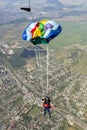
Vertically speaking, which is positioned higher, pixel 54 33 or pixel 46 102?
pixel 54 33

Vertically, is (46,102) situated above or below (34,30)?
below

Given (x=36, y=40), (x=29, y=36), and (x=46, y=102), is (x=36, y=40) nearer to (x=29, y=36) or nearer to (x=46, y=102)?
(x=29, y=36)

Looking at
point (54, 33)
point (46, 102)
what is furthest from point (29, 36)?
point (46, 102)

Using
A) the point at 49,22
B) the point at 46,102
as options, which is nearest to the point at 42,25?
the point at 49,22

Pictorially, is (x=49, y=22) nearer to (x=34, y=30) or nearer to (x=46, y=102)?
(x=34, y=30)

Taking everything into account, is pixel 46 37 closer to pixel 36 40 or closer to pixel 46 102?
pixel 36 40
